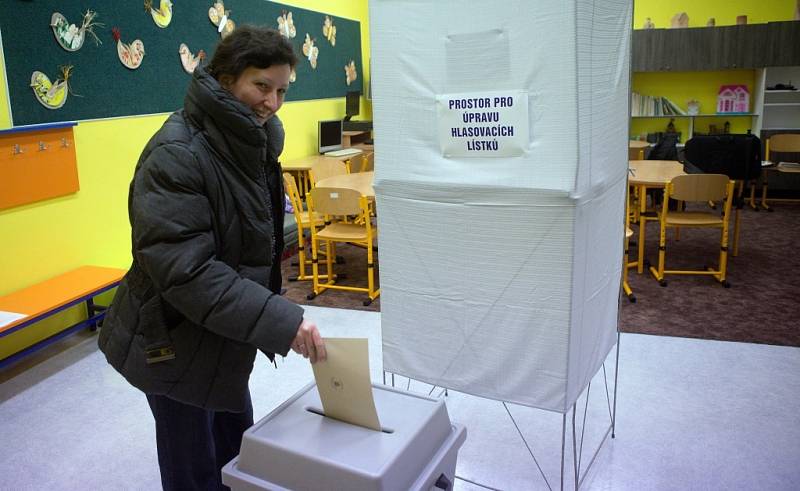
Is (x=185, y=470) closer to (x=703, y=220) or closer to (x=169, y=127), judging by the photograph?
(x=169, y=127)

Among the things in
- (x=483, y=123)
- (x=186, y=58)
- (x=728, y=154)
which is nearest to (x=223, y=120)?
(x=483, y=123)

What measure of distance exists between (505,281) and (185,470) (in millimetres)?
970

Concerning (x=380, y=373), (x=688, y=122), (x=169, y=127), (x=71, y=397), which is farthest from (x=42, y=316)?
(x=688, y=122)

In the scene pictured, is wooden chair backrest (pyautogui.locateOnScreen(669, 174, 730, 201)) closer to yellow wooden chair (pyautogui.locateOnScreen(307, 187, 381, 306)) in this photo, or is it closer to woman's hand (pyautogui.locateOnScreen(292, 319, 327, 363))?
yellow wooden chair (pyautogui.locateOnScreen(307, 187, 381, 306))

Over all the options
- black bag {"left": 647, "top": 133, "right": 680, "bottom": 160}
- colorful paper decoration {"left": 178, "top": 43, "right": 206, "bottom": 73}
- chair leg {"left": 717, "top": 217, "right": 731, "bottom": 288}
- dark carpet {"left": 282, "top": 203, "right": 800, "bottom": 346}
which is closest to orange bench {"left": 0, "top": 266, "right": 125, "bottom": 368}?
dark carpet {"left": 282, "top": 203, "right": 800, "bottom": 346}

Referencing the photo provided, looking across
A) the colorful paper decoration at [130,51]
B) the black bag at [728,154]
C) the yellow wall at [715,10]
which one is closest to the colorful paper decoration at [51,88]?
the colorful paper decoration at [130,51]

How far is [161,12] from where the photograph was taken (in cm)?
467

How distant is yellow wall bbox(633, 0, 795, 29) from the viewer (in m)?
7.50

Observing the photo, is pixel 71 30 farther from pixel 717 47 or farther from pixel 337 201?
pixel 717 47

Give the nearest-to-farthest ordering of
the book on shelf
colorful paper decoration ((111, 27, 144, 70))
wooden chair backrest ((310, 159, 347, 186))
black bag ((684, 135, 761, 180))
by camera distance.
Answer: colorful paper decoration ((111, 27, 144, 70)) < black bag ((684, 135, 761, 180)) < wooden chair backrest ((310, 159, 347, 186)) < the book on shelf

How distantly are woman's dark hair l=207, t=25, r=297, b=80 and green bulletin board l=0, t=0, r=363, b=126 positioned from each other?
241 centimetres

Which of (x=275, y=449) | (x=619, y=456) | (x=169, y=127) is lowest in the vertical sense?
(x=619, y=456)

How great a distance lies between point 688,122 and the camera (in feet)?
26.1

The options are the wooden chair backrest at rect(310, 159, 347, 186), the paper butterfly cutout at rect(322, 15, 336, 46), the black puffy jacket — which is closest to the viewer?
the black puffy jacket
